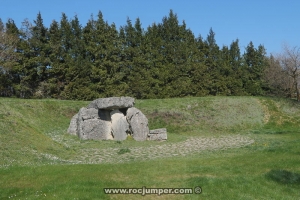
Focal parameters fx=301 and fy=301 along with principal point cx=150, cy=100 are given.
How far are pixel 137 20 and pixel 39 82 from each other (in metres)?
17.3

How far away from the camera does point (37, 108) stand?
90.9 ft

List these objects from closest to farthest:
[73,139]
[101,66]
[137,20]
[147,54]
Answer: [73,139] → [101,66] → [147,54] → [137,20]

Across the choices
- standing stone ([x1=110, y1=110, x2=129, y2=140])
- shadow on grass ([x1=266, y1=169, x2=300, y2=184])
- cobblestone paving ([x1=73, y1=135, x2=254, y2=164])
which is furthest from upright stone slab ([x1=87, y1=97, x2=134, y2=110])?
shadow on grass ([x1=266, y1=169, x2=300, y2=184])

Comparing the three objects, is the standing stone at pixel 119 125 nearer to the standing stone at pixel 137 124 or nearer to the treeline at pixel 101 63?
the standing stone at pixel 137 124

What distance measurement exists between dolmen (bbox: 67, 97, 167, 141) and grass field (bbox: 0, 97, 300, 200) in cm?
92

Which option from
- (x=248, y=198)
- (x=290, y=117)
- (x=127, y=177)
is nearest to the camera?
(x=248, y=198)

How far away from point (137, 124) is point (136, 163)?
34.4ft

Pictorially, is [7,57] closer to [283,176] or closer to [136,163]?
[136,163]

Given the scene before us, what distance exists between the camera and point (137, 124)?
73.0 feet

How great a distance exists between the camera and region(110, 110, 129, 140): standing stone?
22.2 meters

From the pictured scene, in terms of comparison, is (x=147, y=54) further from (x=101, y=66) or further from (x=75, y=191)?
(x=75, y=191)

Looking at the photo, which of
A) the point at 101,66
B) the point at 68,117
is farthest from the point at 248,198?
the point at 101,66

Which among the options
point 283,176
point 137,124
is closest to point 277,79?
point 137,124

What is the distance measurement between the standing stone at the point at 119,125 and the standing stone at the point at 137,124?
0.41m
